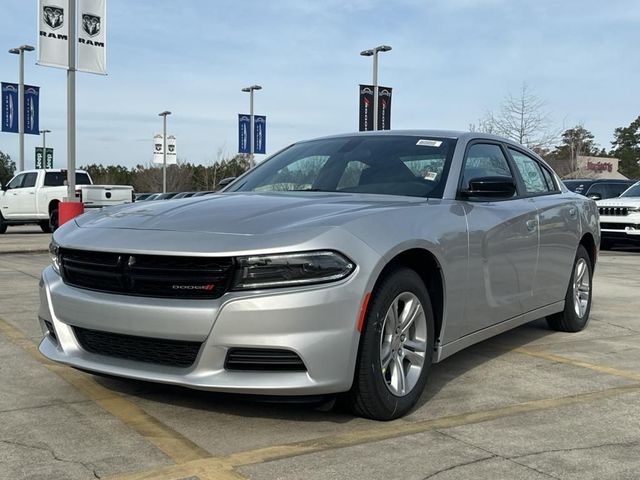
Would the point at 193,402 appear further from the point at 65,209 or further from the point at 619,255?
the point at 619,255

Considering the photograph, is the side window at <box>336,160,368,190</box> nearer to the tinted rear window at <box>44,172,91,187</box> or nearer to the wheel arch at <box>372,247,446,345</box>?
the wheel arch at <box>372,247,446,345</box>

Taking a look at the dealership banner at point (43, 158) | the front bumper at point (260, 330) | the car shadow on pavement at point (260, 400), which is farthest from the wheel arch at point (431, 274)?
the dealership banner at point (43, 158)

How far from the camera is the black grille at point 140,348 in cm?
338

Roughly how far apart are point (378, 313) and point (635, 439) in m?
1.35

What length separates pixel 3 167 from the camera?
92.9m

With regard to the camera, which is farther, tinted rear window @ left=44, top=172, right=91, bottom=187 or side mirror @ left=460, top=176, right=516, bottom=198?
tinted rear window @ left=44, top=172, right=91, bottom=187

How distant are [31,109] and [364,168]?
95.1ft

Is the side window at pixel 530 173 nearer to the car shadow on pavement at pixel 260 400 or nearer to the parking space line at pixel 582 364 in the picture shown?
the parking space line at pixel 582 364

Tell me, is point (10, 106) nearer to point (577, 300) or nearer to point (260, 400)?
point (577, 300)

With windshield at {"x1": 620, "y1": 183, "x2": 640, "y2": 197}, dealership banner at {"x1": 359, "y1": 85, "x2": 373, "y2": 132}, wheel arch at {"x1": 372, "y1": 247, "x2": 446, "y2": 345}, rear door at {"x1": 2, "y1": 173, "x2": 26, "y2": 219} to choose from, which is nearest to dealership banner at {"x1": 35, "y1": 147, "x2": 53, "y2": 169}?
rear door at {"x1": 2, "y1": 173, "x2": 26, "y2": 219}

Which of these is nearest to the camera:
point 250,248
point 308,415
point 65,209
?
point 250,248

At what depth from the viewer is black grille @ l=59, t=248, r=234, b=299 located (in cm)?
332

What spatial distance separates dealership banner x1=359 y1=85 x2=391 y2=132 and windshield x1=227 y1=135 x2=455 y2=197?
19.5 meters

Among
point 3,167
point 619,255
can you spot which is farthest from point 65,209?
point 3,167
